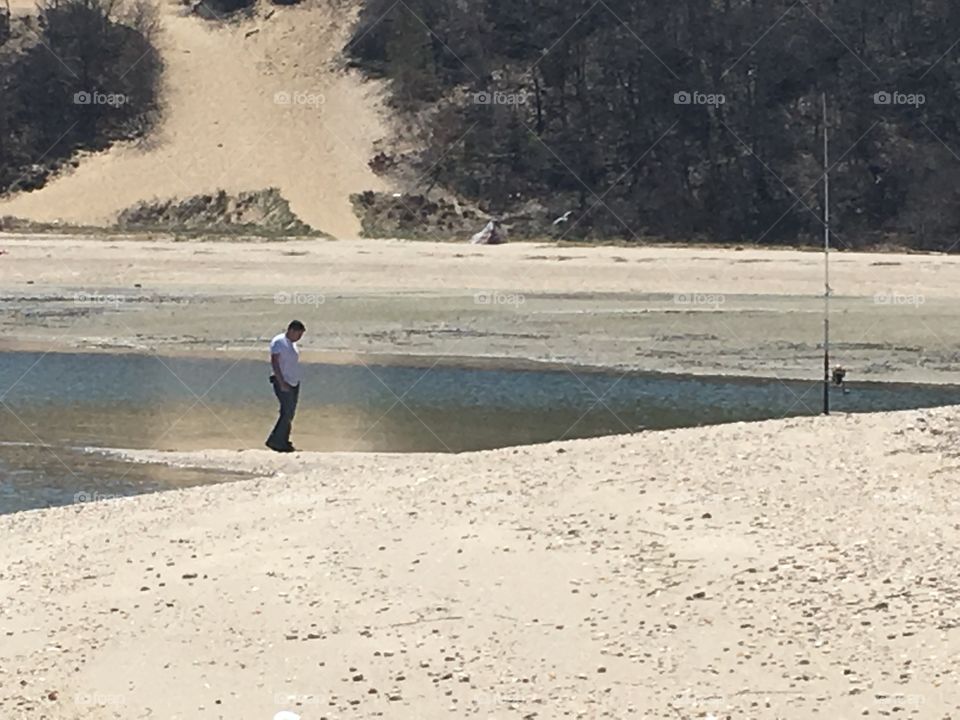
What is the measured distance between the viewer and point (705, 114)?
49.1 metres

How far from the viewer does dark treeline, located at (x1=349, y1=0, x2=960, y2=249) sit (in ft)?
153

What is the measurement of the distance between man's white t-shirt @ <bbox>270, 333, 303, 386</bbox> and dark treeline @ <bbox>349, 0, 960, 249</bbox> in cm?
3042

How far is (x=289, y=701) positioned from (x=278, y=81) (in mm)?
48245

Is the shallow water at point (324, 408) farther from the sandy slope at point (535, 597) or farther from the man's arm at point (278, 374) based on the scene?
the sandy slope at point (535, 597)

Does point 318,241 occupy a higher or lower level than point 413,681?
lower

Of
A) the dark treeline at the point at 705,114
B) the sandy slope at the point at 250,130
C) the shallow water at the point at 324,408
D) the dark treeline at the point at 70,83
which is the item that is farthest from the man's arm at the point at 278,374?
the dark treeline at the point at 70,83

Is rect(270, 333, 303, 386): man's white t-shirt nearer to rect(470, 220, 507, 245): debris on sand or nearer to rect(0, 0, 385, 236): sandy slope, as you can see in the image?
rect(470, 220, 507, 245): debris on sand

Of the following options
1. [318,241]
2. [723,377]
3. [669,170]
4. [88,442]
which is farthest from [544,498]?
A: [669,170]

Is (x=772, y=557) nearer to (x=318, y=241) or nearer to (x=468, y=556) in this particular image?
(x=468, y=556)

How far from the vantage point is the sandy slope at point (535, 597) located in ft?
22.4

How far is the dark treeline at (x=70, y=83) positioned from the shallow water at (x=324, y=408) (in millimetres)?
28635

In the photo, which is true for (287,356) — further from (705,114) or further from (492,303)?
(705,114)

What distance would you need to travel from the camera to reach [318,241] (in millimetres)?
39906

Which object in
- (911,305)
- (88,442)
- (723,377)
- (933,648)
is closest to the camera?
(933,648)
